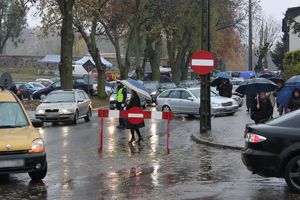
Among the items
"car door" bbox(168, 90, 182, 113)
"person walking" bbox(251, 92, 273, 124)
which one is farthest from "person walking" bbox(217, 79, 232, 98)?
"person walking" bbox(251, 92, 273, 124)

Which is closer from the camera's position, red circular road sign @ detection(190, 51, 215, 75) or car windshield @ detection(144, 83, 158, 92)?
red circular road sign @ detection(190, 51, 215, 75)

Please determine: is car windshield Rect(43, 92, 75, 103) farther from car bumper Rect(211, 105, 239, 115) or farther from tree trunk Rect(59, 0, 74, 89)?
tree trunk Rect(59, 0, 74, 89)

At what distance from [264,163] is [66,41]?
25494 millimetres

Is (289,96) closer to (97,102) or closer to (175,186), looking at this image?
(175,186)

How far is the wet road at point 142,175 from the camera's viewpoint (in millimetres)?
9688

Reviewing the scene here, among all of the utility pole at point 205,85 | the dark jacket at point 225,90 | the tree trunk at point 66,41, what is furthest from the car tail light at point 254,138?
the tree trunk at point 66,41

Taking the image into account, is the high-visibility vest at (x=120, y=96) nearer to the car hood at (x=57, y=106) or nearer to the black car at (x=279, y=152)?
the car hood at (x=57, y=106)

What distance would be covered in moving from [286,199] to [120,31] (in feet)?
143

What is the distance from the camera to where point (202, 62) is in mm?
18906

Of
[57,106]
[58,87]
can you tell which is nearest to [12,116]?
[57,106]

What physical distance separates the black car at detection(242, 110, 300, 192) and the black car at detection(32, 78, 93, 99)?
3331 centimetres

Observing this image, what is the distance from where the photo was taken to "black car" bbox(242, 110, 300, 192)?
31.2 feet

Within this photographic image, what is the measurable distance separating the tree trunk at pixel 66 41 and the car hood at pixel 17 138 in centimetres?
2330

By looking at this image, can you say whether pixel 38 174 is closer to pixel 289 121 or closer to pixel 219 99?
pixel 289 121
